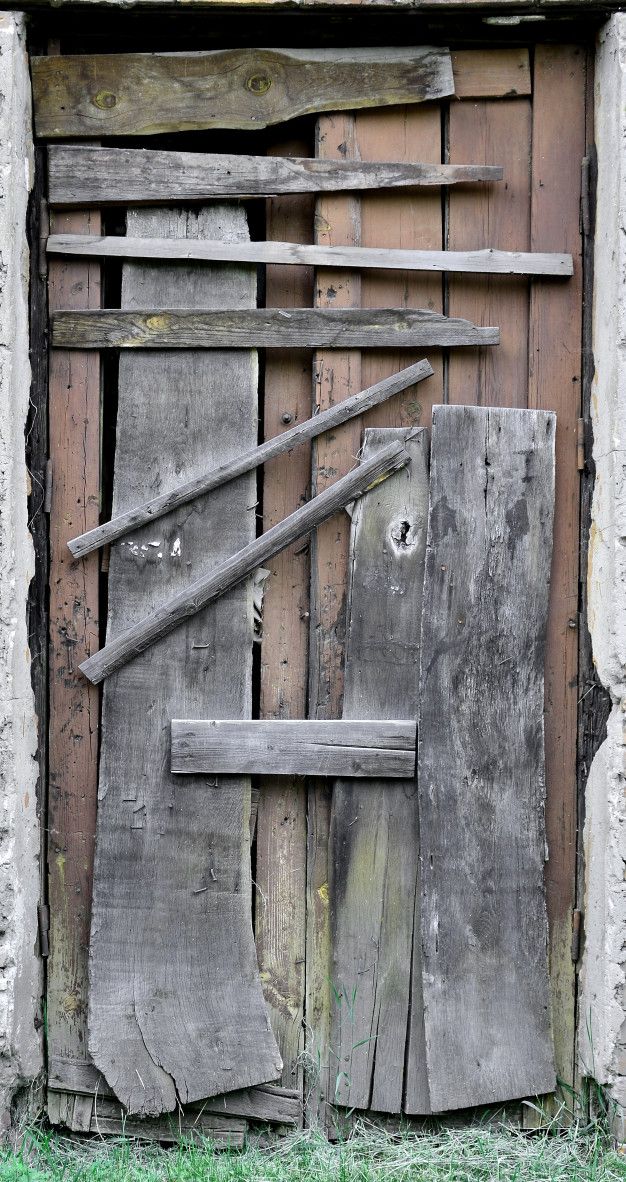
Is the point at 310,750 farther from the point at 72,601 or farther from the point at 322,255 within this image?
the point at 322,255

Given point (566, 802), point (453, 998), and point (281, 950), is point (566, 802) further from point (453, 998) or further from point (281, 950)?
point (281, 950)

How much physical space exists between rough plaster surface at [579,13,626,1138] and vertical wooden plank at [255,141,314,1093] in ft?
2.70

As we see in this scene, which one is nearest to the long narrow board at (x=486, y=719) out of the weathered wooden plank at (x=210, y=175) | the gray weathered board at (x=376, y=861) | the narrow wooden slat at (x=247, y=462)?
the gray weathered board at (x=376, y=861)

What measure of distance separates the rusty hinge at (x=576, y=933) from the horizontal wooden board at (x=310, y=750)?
0.63 metres

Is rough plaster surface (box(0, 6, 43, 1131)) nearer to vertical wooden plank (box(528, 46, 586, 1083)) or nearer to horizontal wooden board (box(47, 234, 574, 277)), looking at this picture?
horizontal wooden board (box(47, 234, 574, 277))

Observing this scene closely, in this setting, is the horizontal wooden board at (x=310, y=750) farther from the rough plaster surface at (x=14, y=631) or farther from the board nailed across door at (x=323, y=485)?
the rough plaster surface at (x=14, y=631)

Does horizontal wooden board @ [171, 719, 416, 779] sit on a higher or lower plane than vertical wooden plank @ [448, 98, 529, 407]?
lower

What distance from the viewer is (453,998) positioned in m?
2.37

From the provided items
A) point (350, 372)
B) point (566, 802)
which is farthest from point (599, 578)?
point (350, 372)

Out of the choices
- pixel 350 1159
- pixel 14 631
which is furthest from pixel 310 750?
pixel 350 1159

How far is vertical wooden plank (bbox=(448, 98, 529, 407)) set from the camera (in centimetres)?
247

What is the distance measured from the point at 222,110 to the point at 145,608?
4.76 feet

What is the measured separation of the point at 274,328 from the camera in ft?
7.96

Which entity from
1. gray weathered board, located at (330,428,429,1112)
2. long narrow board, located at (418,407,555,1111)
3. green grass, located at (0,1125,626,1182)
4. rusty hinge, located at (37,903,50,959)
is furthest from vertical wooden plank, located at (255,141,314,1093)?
rusty hinge, located at (37,903,50,959)
